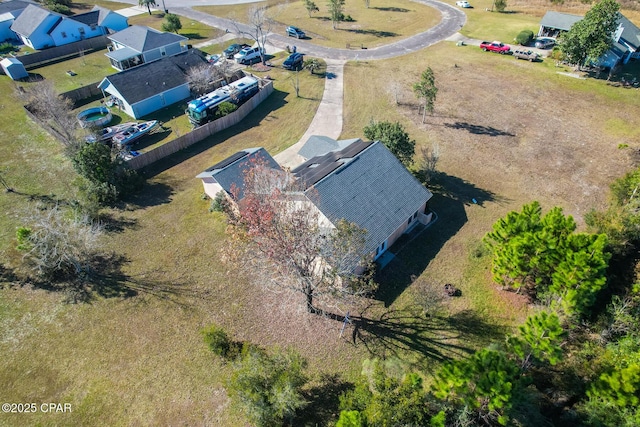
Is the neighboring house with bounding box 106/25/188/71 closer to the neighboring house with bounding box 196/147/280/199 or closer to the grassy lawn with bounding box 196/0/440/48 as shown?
the grassy lawn with bounding box 196/0/440/48

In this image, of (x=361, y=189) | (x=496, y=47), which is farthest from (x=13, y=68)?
(x=496, y=47)

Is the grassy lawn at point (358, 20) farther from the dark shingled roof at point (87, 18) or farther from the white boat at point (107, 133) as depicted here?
the white boat at point (107, 133)

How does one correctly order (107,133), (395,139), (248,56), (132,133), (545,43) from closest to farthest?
(395,139)
(107,133)
(132,133)
(248,56)
(545,43)

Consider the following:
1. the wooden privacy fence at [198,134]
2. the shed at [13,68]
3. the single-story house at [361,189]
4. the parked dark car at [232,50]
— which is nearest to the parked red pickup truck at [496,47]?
the wooden privacy fence at [198,134]

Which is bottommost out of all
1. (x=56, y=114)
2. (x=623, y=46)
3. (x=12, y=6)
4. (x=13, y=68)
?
(x=13, y=68)

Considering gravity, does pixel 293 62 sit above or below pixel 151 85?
above

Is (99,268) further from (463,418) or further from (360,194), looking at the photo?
(463,418)

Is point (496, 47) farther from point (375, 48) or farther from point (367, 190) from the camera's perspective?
point (367, 190)
